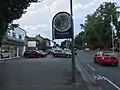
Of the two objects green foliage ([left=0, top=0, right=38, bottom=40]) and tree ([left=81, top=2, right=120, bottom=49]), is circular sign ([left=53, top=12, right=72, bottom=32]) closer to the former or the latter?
green foliage ([left=0, top=0, right=38, bottom=40])

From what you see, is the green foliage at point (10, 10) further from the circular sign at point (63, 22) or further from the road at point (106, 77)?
the road at point (106, 77)

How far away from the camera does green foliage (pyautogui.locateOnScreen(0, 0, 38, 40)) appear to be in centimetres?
1502

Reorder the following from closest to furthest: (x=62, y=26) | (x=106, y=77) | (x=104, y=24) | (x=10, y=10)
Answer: (x=10, y=10)
(x=62, y=26)
(x=106, y=77)
(x=104, y=24)

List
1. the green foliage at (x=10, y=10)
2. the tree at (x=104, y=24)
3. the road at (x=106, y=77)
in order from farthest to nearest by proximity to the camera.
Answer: the tree at (x=104, y=24), the road at (x=106, y=77), the green foliage at (x=10, y=10)

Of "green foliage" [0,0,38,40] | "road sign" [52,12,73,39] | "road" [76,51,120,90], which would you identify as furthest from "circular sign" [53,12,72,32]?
"road" [76,51,120,90]

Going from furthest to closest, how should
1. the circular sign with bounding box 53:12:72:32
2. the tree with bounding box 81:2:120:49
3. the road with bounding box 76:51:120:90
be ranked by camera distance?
the tree with bounding box 81:2:120:49
the circular sign with bounding box 53:12:72:32
the road with bounding box 76:51:120:90

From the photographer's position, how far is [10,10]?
16094mm

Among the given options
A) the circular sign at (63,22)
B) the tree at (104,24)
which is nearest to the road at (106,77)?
the circular sign at (63,22)

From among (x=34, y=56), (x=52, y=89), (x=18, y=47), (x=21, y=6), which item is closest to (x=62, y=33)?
(x=21, y=6)

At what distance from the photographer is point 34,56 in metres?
63.0

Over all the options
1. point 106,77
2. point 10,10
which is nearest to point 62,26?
point 10,10

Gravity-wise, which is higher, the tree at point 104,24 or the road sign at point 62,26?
the tree at point 104,24

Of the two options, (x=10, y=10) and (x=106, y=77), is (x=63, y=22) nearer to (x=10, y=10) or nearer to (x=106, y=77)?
(x=10, y=10)

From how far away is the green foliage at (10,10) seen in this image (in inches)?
591
